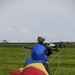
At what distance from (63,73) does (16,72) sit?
355 inches

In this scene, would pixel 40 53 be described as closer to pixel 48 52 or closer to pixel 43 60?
pixel 43 60

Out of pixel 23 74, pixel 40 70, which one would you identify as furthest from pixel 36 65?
pixel 23 74

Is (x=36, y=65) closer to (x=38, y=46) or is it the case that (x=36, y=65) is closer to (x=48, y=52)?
(x=38, y=46)

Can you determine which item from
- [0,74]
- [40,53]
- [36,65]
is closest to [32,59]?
[40,53]

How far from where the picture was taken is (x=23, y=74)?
644 cm

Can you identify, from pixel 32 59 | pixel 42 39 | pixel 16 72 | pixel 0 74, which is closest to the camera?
pixel 16 72

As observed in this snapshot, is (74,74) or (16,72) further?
(74,74)

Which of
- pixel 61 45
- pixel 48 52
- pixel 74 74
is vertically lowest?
pixel 61 45

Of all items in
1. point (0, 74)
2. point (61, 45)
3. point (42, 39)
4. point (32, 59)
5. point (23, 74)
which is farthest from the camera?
point (61, 45)

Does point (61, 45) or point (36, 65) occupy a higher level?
point (36, 65)

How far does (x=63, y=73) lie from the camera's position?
15.7m

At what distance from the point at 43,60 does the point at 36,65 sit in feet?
3.67

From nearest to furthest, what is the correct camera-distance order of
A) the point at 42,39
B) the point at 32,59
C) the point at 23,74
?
the point at 23,74 < the point at 32,59 < the point at 42,39

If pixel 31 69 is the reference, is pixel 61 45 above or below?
below
